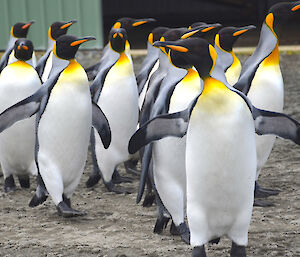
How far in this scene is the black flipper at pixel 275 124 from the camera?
10.5ft

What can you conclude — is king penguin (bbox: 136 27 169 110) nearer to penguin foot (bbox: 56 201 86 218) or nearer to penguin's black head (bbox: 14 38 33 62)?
penguin's black head (bbox: 14 38 33 62)

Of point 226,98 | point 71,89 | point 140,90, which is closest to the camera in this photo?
point 226,98

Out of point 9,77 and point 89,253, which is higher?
Result: point 9,77

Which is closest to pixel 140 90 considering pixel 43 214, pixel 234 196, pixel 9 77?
pixel 9 77

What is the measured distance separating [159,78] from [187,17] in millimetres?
13146

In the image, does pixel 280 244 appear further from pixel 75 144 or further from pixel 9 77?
pixel 9 77

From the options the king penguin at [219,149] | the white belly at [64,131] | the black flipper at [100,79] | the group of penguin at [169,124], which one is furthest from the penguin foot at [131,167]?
the king penguin at [219,149]

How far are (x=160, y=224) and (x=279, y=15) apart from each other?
1805mm

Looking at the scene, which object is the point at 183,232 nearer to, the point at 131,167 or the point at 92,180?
the point at 92,180

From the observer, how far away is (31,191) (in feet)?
16.9

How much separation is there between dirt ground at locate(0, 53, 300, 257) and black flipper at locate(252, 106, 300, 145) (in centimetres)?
70

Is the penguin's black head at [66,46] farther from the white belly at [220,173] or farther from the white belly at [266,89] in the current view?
the white belly at [220,173]

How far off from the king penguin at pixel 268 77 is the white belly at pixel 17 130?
1653 mm

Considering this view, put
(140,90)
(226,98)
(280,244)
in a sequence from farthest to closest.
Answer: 1. (140,90)
2. (280,244)
3. (226,98)
